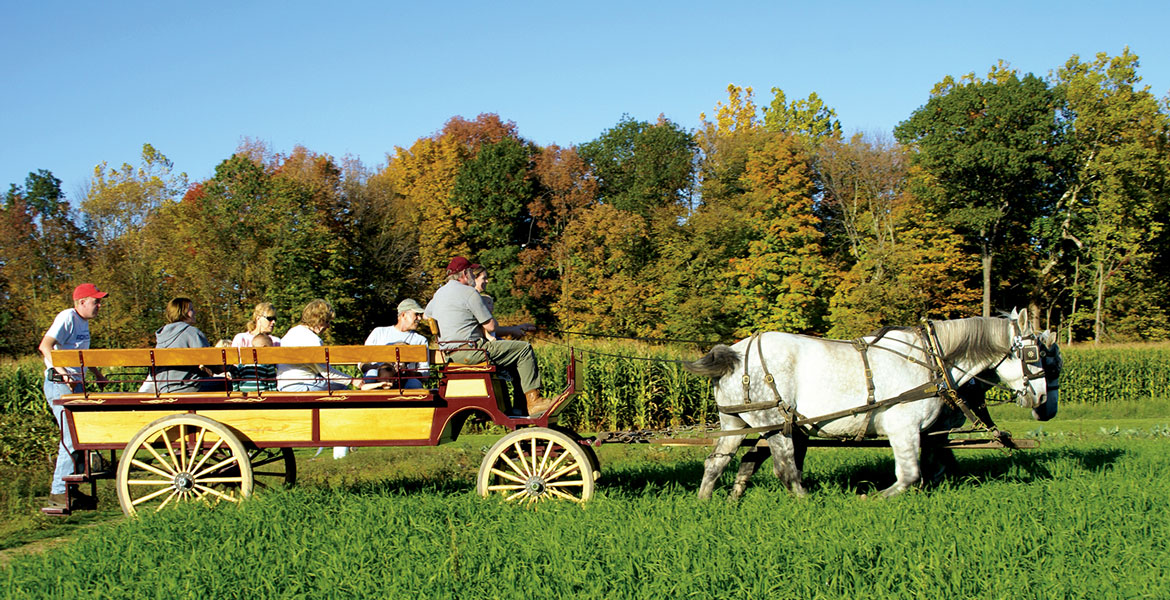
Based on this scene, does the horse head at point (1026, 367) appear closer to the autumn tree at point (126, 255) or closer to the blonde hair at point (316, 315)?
the blonde hair at point (316, 315)

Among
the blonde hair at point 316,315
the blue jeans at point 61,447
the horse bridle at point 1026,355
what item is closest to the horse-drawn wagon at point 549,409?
the horse bridle at point 1026,355

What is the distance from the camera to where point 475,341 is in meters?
7.61

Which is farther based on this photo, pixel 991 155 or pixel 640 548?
pixel 991 155

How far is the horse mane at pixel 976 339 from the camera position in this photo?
316 inches

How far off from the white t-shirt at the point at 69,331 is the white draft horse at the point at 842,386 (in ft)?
18.8

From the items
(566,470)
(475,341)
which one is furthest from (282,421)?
(566,470)

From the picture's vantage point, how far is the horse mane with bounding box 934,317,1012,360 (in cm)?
802

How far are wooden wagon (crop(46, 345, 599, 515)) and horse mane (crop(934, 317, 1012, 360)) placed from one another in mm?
3414

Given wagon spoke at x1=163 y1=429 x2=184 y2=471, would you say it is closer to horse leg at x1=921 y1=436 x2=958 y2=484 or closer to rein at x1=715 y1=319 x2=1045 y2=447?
rein at x1=715 y1=319 x2=1045 y2=447

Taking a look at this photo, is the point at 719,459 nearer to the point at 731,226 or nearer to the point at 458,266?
the point at 458,266

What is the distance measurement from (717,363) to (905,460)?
1773 millimetres

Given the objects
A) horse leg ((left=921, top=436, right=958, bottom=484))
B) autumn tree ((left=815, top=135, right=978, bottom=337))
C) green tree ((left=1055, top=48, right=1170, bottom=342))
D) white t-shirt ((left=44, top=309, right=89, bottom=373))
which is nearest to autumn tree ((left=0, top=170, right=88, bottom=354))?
white t-shirt ((left=44, top=309, right=89, bottom=373))

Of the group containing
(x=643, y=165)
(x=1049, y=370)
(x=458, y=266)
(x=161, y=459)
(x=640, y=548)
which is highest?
(x=643, y=165)

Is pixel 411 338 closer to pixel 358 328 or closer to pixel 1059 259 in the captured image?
pixel 358 328
